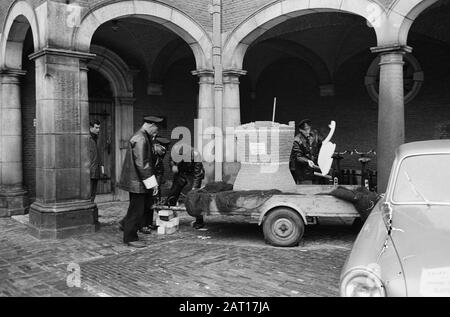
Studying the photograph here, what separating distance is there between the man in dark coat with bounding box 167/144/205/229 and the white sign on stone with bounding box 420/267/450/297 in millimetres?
5098

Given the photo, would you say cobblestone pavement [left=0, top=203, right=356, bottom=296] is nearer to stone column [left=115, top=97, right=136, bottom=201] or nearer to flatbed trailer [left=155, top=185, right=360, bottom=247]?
flatbed trailer [left=155, top=185, right=360, bottom=247]

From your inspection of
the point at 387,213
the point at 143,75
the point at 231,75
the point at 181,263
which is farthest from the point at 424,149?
the point at 143,75

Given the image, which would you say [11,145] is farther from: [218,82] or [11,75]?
[218,82]

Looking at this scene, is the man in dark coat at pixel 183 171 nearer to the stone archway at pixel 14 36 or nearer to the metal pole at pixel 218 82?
the metal pole at pixel 218 82

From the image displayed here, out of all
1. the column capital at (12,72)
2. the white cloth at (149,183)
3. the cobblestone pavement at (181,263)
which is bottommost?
the cobblestone pavement at (181,263)

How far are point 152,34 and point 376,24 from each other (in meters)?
5.88

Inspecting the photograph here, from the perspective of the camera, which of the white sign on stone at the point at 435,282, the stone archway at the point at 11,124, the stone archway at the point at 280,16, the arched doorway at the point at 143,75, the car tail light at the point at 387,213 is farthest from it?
the arched doorway at the point at 143,75

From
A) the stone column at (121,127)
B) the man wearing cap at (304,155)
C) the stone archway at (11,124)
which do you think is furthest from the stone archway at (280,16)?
the stone archway at (11,124)

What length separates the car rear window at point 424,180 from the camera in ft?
11.9

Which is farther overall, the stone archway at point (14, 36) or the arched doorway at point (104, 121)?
the arched doorway at point (104, 121)

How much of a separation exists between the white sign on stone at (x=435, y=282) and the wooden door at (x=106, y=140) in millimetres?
9609

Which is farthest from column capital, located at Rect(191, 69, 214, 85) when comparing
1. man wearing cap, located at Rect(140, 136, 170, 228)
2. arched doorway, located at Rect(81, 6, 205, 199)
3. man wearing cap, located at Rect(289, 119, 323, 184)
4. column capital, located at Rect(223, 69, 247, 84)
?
man wearing cap, located at Rect(289, 119, 323, 184)

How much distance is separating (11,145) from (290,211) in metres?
6.55

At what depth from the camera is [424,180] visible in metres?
3.73
